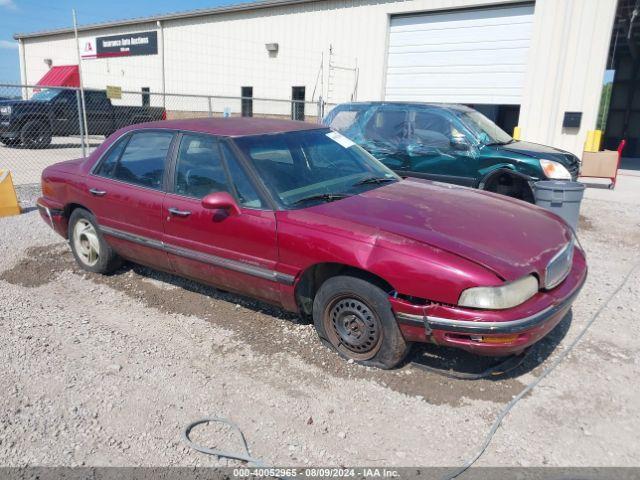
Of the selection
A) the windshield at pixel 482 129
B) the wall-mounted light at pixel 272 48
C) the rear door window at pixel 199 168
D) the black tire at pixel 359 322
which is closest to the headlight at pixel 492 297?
the black tire at pixel 359 322

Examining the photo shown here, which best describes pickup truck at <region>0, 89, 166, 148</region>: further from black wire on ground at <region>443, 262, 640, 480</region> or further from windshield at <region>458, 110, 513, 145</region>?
black wire on ground at <region>443, 262, 640, 480</region>

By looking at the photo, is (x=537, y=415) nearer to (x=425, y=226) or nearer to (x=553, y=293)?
(x=553, y=293)

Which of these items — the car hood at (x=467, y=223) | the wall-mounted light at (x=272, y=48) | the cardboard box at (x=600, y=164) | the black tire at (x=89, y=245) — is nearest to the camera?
the car hood at (x=467, y=223)

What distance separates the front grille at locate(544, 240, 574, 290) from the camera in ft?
9.90

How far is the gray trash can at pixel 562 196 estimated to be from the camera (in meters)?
5.61

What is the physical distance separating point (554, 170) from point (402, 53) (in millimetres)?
9981

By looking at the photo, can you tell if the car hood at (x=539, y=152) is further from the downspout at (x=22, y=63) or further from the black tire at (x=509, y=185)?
the downspout at (x=22, y=63)

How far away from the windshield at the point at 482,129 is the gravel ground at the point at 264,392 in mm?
3514

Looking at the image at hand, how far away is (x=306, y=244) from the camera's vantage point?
322 centimetres

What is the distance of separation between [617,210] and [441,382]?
24.2 feet

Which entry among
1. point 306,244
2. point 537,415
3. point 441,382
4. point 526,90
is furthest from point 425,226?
point 526,90

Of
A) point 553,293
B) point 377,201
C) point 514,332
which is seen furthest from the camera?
point 377,201

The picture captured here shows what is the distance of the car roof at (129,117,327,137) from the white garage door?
10.9m

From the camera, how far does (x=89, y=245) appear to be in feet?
16.0
